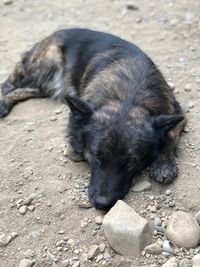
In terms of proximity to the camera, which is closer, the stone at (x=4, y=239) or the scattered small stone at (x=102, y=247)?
the scattered small stone at (x=102, y=247)

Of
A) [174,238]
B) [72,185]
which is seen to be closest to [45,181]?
[72,185]

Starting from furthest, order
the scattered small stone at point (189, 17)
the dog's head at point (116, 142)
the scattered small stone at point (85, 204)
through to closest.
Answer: the scattered small stone at point (189, 17), the scattered small stone at point (85, 204), the dog's head at point (116, 142)

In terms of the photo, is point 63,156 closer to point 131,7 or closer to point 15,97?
point 15,97

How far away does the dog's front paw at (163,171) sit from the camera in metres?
5.11

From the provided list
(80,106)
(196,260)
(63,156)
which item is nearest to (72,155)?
(63,156)

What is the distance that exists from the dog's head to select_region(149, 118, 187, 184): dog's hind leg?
0.11 meters

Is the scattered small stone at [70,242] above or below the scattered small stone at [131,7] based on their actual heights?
above

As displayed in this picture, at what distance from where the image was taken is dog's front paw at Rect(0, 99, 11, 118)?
664 cm

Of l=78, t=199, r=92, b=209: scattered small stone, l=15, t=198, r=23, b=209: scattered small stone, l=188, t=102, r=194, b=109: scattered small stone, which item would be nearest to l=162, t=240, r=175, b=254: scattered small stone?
l=78, t=199, r=92, b=209: scattered small stone

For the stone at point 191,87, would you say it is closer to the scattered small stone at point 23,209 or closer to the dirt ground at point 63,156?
the dirt ground at point 63,156

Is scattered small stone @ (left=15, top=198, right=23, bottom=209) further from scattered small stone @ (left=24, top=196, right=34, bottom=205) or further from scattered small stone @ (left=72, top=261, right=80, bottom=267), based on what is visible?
scattered small stone @ (left=72, top=261, right=80, bottom=267)

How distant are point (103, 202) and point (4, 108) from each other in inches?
98.0

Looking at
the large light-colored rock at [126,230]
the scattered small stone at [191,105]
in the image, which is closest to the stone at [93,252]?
the large light-colored rock at [126,230]

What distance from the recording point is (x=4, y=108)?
6715 mm
